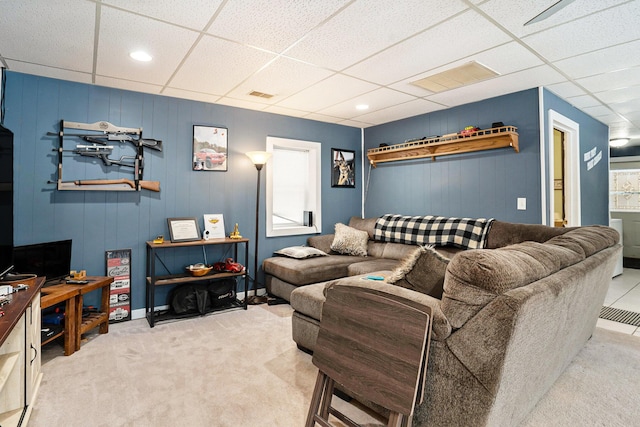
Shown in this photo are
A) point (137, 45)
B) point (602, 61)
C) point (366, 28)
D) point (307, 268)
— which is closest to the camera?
point (366, 28)

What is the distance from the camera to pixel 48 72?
3.12 metres

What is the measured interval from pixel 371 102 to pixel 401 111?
625mm

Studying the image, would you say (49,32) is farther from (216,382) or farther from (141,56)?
(216,382)

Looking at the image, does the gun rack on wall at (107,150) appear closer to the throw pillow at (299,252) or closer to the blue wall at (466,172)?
the throw pillow at (299,252)

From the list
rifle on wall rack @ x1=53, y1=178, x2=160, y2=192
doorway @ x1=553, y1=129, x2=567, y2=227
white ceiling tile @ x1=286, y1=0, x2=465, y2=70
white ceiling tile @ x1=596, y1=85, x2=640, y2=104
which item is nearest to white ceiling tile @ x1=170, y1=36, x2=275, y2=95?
white ceiling tile @ x1=286, y1=0, x2=465, y2=70

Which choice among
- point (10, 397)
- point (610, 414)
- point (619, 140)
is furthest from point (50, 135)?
point (619, 140)

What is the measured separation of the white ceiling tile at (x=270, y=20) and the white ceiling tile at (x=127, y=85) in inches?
58.2

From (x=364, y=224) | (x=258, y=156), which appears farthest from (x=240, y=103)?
(x=364, y=224)

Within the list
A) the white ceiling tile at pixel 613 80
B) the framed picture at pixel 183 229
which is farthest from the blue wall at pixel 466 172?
the framed picture at pixel 183 229

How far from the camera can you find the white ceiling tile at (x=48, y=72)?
2.96 meters

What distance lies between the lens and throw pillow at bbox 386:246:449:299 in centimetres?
182

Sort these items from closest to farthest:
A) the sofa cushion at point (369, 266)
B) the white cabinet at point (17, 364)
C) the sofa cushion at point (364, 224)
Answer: the white cabinet at point (17, 364)
the sofa cushion at point (369, 266)
the sofa cushion at point (364, 224)

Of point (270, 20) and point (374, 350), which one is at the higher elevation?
point (270, 20)

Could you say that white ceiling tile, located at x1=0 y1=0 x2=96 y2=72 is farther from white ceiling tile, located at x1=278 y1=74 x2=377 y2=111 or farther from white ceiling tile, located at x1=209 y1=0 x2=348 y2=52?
white ceiling tile, located at x1=278 y1=74 x2=377 y2=111
